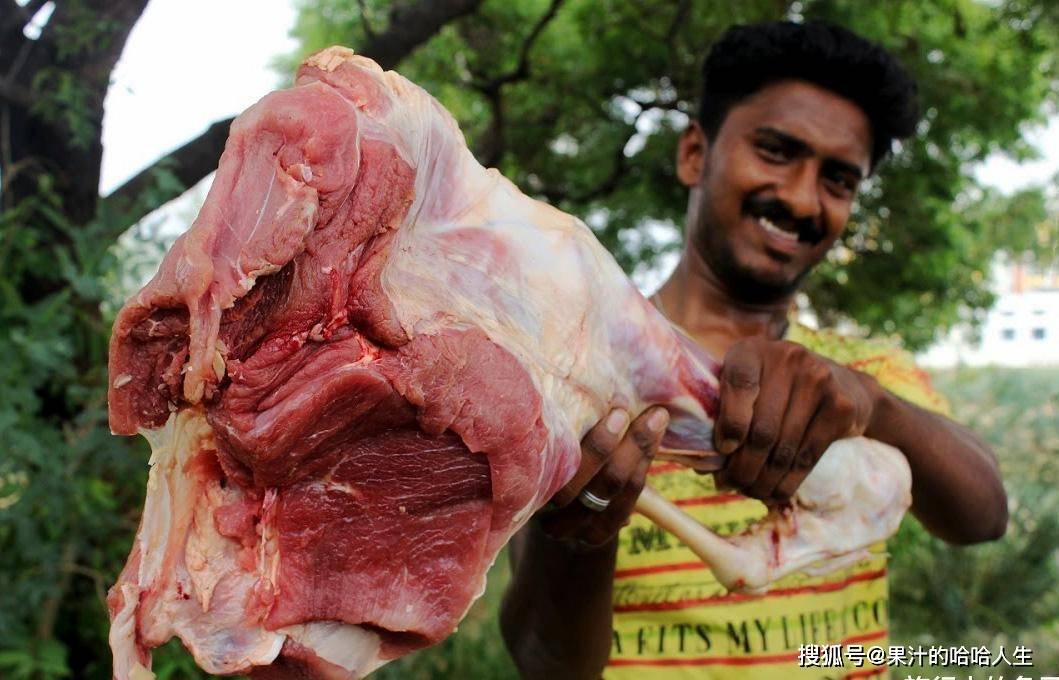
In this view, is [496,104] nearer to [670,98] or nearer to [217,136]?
[670,98]

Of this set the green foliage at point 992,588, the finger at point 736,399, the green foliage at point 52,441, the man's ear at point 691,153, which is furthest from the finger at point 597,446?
the green foliage at point 992,588

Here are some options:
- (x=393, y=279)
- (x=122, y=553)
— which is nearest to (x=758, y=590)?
(x=393, y=279)

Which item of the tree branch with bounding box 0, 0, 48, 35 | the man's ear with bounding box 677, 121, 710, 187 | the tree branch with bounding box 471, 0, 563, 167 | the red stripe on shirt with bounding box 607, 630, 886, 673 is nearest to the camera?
the red stripe on shirt with bounding box 607, 630, 886, 673

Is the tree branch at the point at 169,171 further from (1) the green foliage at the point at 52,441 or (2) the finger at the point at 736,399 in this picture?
(2) the finger at the point at 736,399

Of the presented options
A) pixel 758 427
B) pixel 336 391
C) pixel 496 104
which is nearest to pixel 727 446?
pixel 758 427

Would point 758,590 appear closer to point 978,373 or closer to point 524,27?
point 524,27

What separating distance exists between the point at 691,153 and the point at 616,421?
1.50 m

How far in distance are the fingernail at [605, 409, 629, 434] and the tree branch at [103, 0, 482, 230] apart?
1.77 m

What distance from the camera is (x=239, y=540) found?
4.06ft

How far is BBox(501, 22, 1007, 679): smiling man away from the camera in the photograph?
1713mm

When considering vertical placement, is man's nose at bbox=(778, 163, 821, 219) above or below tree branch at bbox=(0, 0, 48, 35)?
below

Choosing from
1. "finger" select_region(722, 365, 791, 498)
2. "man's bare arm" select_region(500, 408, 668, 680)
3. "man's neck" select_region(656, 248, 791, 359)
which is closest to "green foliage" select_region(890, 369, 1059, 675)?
"man's neck" select_region(656, 248, 791, 359)

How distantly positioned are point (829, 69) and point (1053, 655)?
577 cm

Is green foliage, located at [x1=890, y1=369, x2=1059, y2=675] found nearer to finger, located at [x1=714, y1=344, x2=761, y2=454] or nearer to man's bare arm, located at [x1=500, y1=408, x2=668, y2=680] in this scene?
man's bare arm, located at [x1=500, y1=408, x2=668, y2=680]
